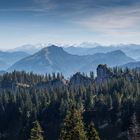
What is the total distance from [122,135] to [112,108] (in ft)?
97.2

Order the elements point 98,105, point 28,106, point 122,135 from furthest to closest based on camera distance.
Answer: point 28,106, point 98,105, point 122,135

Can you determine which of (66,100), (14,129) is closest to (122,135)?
(66,100)

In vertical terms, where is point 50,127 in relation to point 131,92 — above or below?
below

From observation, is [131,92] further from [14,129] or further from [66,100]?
[14,129]

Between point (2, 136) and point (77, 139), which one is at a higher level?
point (77, 139)

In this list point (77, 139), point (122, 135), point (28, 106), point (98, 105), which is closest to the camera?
point (77, 139)

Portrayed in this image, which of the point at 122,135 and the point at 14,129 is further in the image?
the point at 14,129

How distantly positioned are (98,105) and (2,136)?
51849 millimetres

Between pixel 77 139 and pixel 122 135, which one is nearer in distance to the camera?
pixel 77 139

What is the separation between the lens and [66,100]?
19600 cm

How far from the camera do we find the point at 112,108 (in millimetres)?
177125

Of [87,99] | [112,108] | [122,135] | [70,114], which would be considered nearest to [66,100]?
[87,99]

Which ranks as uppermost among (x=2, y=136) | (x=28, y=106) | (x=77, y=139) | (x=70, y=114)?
(x=70, y=114)

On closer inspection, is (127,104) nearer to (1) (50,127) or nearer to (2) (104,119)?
(2) (104,119)
